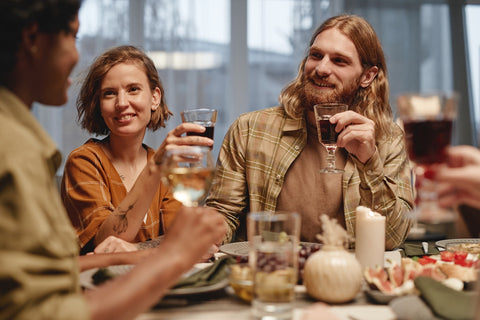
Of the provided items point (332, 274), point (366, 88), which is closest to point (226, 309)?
point (332, 274)

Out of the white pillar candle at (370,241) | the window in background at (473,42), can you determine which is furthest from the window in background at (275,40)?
the white pillar candle at (370,241)

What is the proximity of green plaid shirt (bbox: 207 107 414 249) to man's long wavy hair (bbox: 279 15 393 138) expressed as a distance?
62mm

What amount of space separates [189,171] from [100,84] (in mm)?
1263

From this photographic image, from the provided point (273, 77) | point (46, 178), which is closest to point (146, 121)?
point (46, 178)

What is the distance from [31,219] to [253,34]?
4.22m

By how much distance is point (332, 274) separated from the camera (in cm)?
112

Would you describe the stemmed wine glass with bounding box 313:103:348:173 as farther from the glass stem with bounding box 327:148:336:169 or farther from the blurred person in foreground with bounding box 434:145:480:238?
the blurred person in foreground with bounding box 434:145:480:238

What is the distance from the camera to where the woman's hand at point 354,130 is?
5.91 feet

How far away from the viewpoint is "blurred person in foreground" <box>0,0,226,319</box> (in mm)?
761

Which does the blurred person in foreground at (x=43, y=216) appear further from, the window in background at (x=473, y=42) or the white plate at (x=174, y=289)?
the window in background at (x=473, y=42)

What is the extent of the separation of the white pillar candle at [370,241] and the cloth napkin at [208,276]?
1.31ft

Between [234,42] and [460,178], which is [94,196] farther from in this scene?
[234,42]

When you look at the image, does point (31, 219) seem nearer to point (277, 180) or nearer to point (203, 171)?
point (203, 171)

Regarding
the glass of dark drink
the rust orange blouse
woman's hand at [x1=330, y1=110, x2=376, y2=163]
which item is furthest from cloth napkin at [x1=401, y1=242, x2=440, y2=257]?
the rust orange blouse
